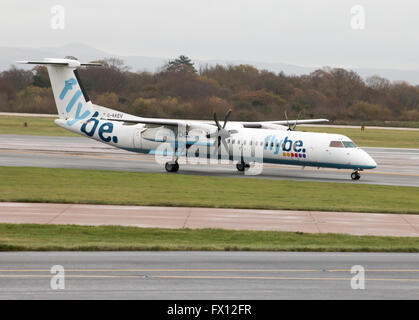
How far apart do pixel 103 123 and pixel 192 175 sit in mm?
Answer: 6787

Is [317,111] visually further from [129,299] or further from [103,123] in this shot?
[129,299]

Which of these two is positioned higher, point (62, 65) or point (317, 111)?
point (62, 65)

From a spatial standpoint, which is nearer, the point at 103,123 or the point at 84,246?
the point at 84,246

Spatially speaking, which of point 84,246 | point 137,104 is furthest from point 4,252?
point 137,104

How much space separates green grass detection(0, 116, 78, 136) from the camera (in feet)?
213

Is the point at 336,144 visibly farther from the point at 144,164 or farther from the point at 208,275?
the point at 208,275

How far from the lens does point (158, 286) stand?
40.0ft

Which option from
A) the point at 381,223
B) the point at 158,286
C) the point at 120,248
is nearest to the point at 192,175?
the point at 381,223

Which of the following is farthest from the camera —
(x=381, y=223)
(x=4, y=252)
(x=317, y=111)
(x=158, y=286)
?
(x=317, y=111)

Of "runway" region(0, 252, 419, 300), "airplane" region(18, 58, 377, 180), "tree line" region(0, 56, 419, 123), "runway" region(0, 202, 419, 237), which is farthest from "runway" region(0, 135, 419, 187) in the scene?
"tree line" region(0, 56, 419, 123)

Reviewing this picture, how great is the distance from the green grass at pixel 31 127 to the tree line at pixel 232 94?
857 centimetres

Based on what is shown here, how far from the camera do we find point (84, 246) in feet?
54.6

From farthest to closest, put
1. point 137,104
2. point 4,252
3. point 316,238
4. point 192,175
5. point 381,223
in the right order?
1. point 137,104
2. point 192,175
3. point 381,223
4. point 316,238
5. point 4,252

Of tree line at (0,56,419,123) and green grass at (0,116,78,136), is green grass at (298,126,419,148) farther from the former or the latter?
green grass at (0,116,78,136)
